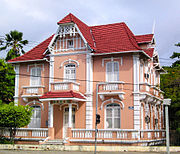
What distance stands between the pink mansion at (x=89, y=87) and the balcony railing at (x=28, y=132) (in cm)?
9

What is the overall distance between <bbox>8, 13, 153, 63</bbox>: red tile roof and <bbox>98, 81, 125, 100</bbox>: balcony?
2940mm

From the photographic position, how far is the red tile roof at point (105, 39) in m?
27.6

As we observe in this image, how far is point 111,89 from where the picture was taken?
86.9 ft

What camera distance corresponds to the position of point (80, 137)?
26.1 meters

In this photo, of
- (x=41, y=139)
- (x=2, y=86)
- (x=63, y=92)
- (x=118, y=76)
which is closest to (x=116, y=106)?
(x=118, y=76)

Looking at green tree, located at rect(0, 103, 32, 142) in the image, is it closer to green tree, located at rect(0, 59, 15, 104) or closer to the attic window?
the attic window

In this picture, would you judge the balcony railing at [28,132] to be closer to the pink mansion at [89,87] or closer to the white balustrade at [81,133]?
the pink mansion at [89,87]

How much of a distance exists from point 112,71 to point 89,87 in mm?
2495

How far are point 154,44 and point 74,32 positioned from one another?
8.67 metres

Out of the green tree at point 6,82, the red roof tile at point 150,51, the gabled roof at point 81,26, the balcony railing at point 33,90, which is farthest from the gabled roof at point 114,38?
the green tree at point 6,82

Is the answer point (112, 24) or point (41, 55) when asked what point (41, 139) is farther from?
point (112, 24)

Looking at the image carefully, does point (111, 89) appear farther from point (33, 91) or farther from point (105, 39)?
point (33, 91)

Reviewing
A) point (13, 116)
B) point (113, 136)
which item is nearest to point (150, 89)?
point (113, 136)

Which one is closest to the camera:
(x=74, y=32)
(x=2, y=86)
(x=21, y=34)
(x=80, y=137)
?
(x=80, y=137)
